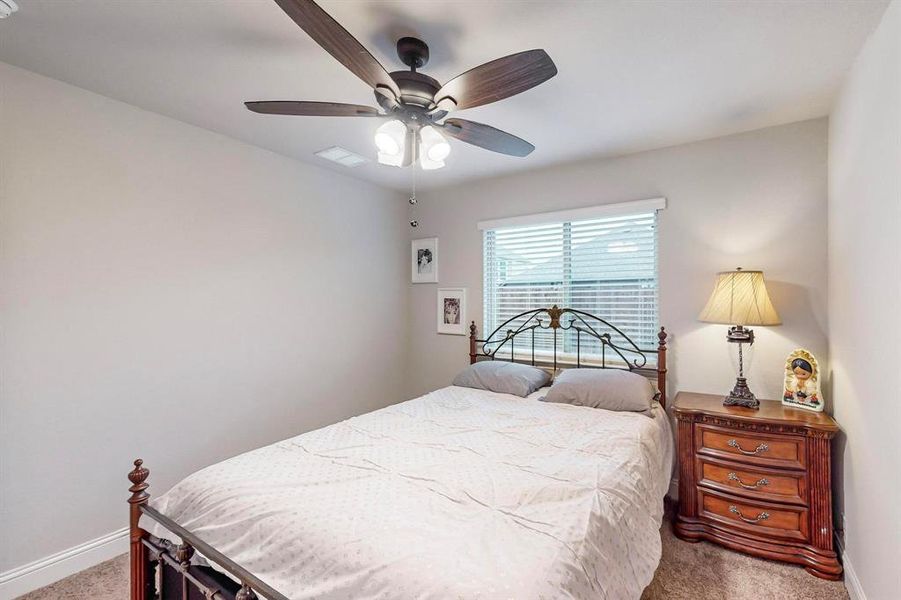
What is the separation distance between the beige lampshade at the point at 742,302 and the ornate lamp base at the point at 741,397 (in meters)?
0.40

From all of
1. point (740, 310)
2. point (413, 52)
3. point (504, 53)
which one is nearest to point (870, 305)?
point (740, 310)

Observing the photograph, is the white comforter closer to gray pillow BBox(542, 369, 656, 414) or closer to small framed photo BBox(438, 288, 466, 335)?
gray pillow BBox(542, 369, 656, 414)

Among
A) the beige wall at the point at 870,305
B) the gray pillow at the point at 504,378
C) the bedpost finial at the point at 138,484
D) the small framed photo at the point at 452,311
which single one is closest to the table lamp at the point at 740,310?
the beige wall at the point at 870,305

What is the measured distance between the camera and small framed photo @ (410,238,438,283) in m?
4.19

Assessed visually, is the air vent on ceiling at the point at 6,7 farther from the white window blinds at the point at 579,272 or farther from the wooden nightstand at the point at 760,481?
the wooden nightstand at the point at 760,481

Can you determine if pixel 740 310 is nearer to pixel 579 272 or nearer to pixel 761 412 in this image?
pixel 761 412

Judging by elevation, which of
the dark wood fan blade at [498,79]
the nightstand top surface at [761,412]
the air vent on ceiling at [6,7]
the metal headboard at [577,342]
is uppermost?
the air vent on ceiling at [6,7]

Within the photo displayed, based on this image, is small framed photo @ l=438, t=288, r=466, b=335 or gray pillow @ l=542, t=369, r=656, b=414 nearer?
gray pillow @ l=542, t=369, r=656, b=414

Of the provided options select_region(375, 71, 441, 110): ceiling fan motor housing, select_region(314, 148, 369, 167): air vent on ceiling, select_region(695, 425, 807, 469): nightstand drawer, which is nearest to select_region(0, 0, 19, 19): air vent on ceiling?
select_region(375, 71, 441, 110): ceiling fan motor housing

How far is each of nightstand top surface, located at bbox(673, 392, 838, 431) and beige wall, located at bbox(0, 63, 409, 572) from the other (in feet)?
8.89

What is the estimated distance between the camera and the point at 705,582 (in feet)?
6.81

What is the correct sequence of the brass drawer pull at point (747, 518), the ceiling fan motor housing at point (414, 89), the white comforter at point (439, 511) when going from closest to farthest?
1. the white comforter at point (439, 511)
2. the ceiling fan motor housing at point (414, 89)
3. the brass drawer pull at point (747, 518)

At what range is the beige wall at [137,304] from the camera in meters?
2.09

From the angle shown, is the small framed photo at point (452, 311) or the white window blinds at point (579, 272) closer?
the white window blinds at point (579, 272)
